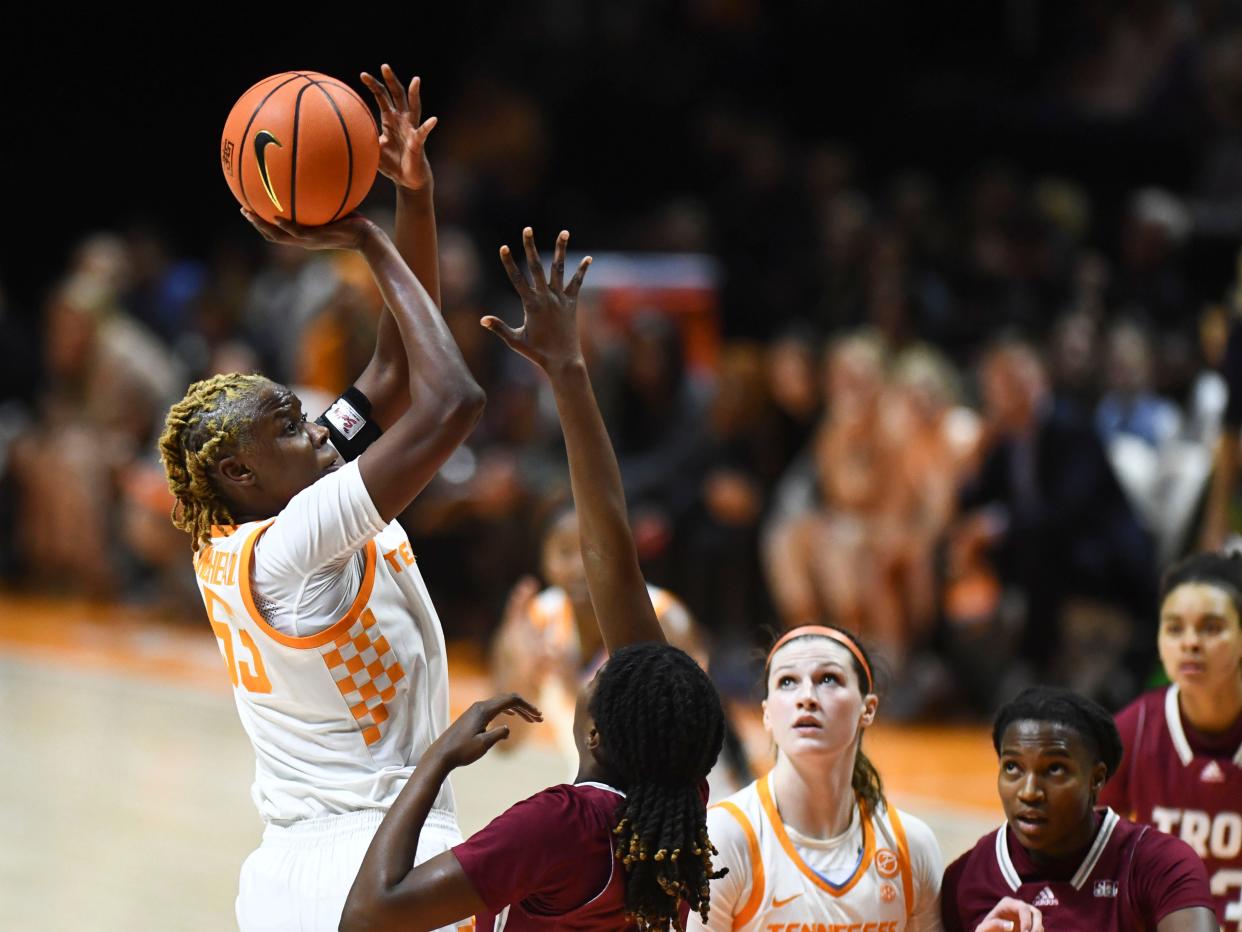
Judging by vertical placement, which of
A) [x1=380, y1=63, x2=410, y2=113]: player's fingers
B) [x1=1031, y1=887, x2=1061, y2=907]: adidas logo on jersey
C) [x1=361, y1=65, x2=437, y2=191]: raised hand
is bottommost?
[x1=1031, y1=887, x2=1061, y2=907]: adidas logo on jersey

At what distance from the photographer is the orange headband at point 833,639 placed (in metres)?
3.71

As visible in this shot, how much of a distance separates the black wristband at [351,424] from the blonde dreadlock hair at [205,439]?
0.26 meters

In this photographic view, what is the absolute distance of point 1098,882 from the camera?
137 inches

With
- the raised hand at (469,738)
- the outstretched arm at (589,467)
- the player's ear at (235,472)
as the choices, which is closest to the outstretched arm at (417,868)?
the raised hand at (469,738)

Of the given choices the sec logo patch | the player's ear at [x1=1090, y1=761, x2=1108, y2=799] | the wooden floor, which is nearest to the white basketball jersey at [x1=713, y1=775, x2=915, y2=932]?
the sec logo patch

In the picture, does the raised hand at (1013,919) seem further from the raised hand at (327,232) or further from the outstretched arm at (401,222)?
the raised hand at (327,232)

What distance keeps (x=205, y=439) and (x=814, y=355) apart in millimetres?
6348

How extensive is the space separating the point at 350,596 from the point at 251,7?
12.1 metres

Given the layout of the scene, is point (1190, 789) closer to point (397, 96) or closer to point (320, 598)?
point (320, 598)

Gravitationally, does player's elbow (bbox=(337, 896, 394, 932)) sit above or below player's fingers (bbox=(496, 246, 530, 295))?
below

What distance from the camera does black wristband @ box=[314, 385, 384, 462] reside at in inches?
147

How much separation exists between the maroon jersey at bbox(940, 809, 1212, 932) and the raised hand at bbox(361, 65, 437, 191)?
69.8 inches

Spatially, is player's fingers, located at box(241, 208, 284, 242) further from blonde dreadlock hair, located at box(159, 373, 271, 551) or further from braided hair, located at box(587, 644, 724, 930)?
braided hair, located at box(587, 644, 724, 930)

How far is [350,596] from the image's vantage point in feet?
11.0
